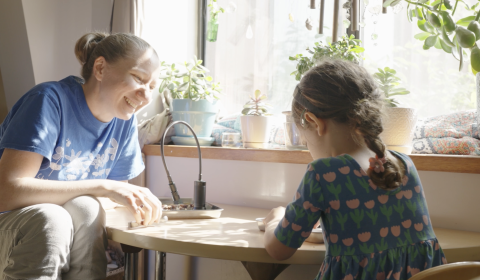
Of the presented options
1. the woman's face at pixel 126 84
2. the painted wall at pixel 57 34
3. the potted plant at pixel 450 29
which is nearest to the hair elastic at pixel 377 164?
the potted plant at pixel 450 29

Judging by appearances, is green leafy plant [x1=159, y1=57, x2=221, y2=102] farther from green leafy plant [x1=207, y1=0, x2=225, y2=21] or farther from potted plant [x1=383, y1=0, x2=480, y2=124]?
potted plant [x1=383, y1=0, x2=480, y2=124]

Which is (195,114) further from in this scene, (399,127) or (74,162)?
(399,127)

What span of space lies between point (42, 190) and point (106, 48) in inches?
21.5

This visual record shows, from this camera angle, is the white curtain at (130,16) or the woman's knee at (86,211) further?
the white curtain at (130,16)

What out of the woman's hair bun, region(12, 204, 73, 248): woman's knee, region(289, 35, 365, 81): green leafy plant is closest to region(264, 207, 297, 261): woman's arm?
region(12, 204, 73, 248): woman's knee

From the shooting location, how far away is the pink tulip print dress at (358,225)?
2.93ft

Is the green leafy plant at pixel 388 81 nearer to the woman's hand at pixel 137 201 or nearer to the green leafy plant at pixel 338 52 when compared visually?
the green leafy plant at pixel 338 52

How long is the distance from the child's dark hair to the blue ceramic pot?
1063 millimetres

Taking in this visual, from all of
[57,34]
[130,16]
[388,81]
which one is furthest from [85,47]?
[388,81]

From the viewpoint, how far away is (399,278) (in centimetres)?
88

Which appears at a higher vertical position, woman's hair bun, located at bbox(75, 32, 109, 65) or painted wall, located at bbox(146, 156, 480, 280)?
woman's hair bun, located at bbox(75, 32, 109, 65)

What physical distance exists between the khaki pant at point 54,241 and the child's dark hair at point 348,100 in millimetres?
652

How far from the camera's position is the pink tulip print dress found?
0.89 metres

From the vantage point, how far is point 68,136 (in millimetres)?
1410
